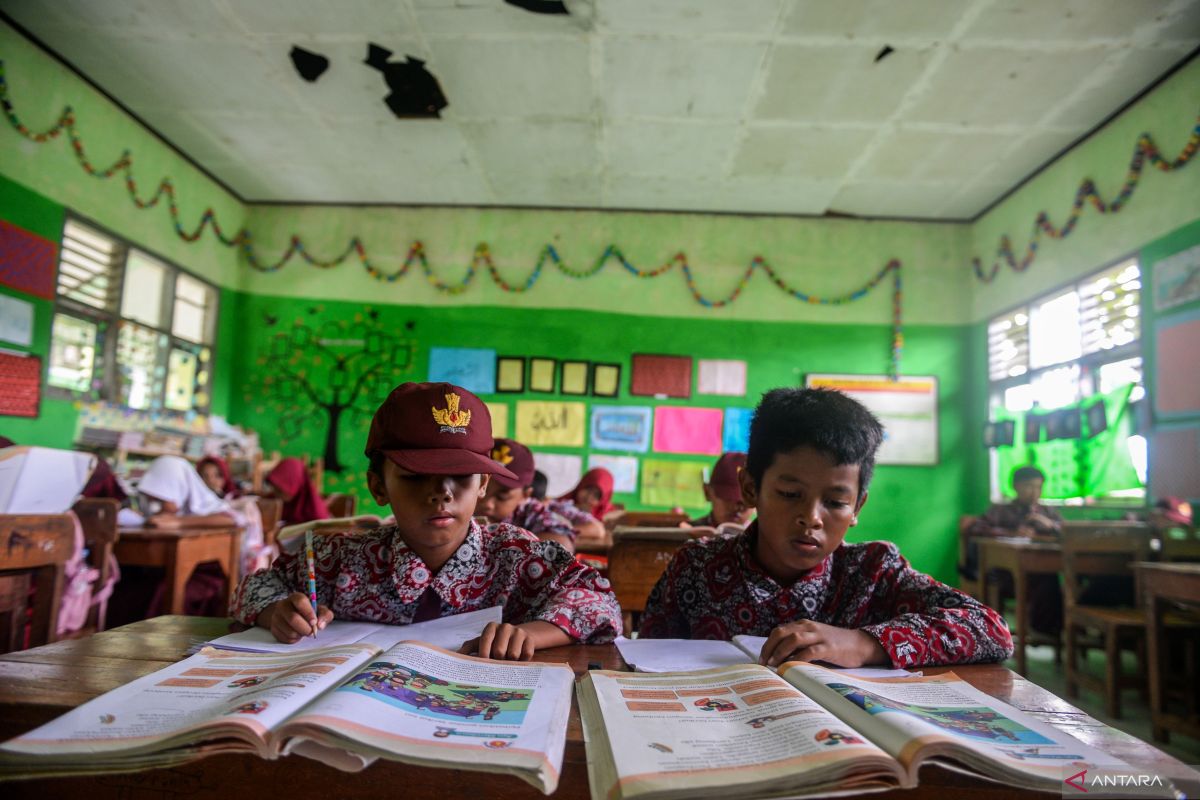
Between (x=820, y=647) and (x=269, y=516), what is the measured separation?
3.79 metres

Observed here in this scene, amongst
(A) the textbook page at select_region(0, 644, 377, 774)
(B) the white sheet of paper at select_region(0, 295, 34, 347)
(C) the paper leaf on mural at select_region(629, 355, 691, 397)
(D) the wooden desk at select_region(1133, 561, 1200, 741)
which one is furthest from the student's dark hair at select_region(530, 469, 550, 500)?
(B) the white sheet of paper at select_region(0, 295, 34, 347)

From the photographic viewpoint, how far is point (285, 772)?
62cm

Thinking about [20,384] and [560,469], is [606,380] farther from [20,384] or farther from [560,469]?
[20,384]

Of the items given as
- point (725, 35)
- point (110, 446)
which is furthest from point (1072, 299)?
point (110, 446)

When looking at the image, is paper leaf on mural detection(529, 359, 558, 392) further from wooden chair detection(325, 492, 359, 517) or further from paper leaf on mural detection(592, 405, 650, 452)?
Result: wooden chair detection(325, 492, 359, 517)

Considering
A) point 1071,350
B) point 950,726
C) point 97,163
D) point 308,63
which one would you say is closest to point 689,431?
point 1071,350

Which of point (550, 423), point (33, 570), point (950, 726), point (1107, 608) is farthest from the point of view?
point (550, 423)

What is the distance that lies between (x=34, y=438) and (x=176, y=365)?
1553mm

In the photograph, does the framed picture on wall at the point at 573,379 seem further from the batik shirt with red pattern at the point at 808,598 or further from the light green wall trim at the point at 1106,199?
the batik shirt with red pattern at the point at 808,598

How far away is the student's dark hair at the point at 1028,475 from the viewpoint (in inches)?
185

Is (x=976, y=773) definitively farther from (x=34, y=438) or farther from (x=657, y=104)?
(x=34, y=438)

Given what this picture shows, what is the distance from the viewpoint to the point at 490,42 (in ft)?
13.0

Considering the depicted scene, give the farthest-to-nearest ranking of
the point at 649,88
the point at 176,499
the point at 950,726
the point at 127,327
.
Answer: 1. the point at 127,327
2. the point at 649,88
3. the point at 176,499
4. the point at 950,726

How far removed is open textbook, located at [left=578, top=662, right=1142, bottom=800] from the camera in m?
0.56
